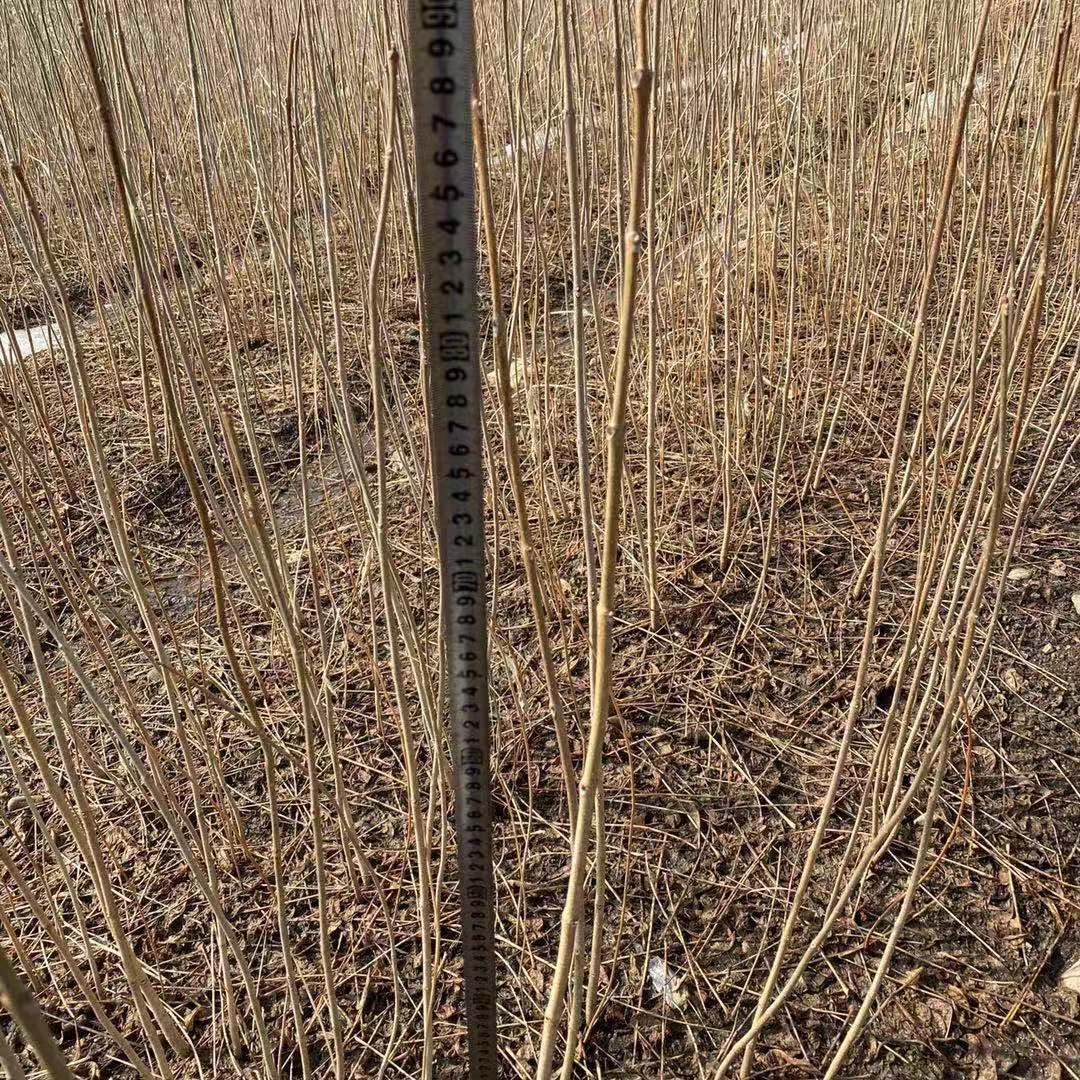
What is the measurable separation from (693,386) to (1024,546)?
2.51 ft

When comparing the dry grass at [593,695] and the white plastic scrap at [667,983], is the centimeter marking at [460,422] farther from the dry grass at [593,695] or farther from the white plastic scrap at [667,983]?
the white plastic scrap at [667,983]

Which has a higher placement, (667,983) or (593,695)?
(593,695)

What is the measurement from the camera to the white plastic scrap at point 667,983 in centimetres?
97

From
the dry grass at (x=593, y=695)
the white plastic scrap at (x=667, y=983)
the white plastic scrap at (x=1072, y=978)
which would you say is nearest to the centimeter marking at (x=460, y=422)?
the dry grass at (x=593, y=695)

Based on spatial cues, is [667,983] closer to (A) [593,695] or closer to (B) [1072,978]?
(B) [1072,978]

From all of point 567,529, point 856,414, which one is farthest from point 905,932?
point 856,414

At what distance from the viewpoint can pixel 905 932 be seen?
1.03m

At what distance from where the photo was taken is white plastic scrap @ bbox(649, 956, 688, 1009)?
3.18 ft

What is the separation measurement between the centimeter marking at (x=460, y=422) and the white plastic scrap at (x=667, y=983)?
14.7 inches

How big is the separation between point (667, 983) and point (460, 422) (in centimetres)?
77

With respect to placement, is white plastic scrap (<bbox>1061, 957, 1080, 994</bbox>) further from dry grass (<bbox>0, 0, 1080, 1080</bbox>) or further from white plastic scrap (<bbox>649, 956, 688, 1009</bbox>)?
white plastic scrap (<bbox>649, 956, 688, 1009</bbox>)

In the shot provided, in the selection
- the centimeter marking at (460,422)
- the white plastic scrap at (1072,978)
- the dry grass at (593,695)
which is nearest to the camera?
the centimeter marking at (460,422)

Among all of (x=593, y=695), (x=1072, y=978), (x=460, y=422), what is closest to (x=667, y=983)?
(x=1072, y=978)

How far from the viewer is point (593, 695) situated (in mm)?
530
